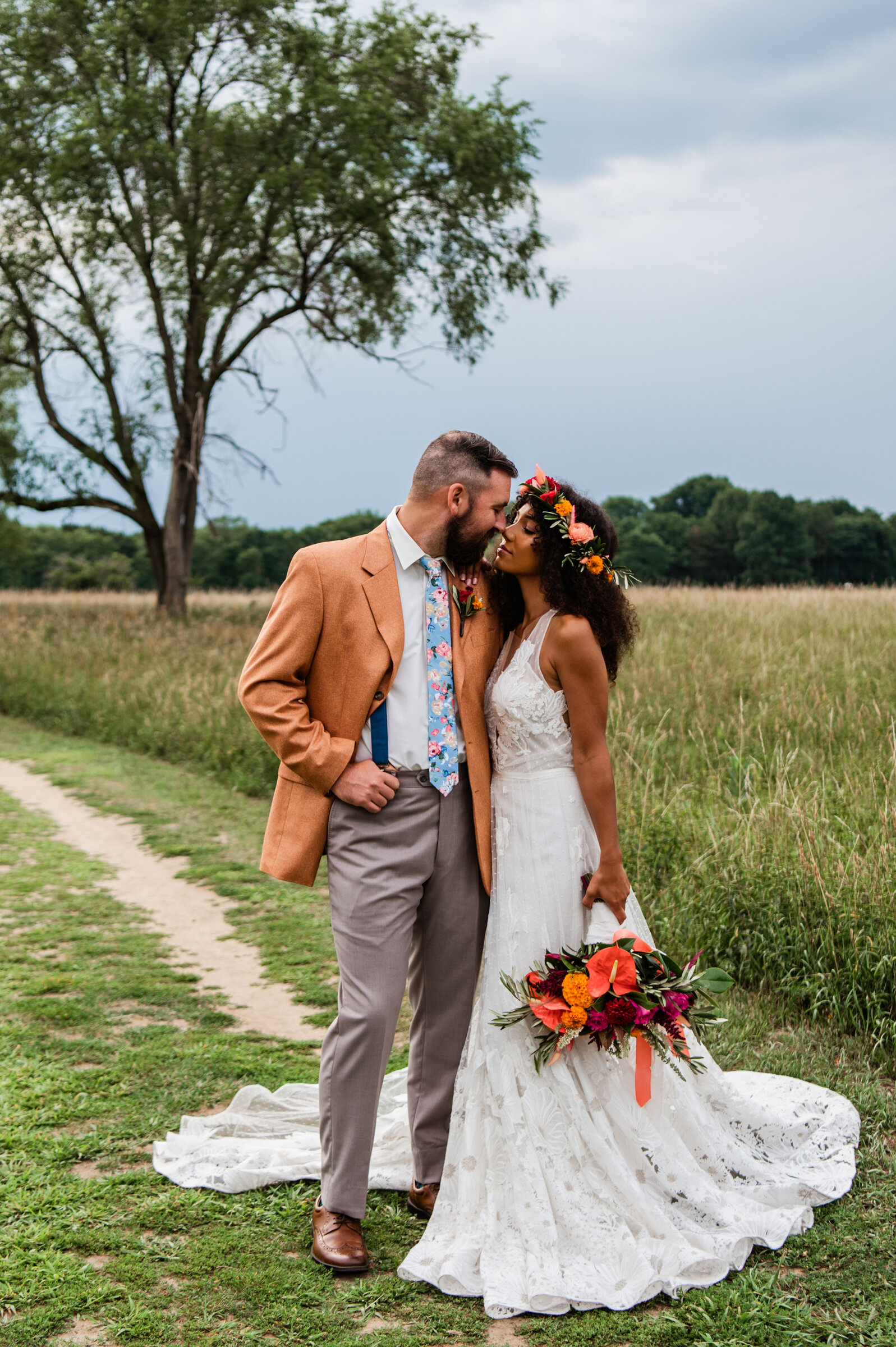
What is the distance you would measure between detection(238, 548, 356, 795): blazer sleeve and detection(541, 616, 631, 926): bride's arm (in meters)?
0.62

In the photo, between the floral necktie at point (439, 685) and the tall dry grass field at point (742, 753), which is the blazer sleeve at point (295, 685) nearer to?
the floral necktie at point (439, 685)

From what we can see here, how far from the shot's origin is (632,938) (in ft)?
10.1

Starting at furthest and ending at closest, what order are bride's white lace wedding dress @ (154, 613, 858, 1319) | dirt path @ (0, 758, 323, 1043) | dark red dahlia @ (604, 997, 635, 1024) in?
dirt path @ (0, 758, 323, 1043)
dark red dahlia @ (604, 997, 635, 1024)
bride's white lace wedding dress @ (154, 613, 858, 1319)

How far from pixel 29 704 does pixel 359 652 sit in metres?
13.1

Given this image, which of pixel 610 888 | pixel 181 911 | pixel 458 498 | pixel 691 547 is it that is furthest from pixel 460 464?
pixel 691 547

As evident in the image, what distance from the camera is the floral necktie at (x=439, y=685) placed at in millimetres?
3096

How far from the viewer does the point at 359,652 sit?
3.09 meters

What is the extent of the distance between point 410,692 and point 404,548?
424 millimetres

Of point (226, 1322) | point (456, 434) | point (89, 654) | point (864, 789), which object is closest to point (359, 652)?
point (456, 434)

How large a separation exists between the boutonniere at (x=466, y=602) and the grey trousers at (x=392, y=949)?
45cm

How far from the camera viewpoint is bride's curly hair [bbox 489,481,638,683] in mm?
3131

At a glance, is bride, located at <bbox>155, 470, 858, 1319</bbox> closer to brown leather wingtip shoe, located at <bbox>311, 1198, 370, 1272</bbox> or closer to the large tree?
brown leather wingtip shoe, located at <bbox>311, 1198, 370, 1272</bbox>

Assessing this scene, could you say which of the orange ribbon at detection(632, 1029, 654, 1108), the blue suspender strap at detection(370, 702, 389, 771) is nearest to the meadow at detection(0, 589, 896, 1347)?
the orange ribbon at detection(632, 1029, 654, 1108)

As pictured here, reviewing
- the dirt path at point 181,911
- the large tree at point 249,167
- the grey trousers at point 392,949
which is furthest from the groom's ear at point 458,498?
the large tree at point 249,167
